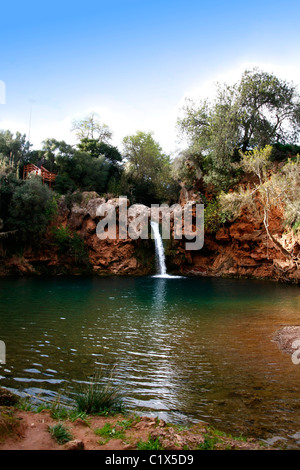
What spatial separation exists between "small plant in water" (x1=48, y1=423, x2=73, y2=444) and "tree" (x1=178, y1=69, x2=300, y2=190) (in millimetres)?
28153

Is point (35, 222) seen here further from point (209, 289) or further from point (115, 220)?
point (209, 289)

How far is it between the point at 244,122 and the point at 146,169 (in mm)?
17208

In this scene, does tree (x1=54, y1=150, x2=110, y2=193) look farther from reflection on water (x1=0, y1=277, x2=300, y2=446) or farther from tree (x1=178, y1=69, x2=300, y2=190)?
reflection on water (x1=0, y1=277, x2=300, y2=446)

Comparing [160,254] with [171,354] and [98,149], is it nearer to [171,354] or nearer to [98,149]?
[98,149]

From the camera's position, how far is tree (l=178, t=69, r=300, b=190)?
29750 millimetres

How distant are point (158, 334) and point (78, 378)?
13.5 feet

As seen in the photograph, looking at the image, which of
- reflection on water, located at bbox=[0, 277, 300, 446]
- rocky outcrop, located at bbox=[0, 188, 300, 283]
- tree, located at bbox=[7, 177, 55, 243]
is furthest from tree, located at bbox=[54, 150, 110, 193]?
reflection on water, located at bbox=[0, 277, 300, 446]

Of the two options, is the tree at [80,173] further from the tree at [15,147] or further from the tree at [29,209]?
the tree at [29,209]

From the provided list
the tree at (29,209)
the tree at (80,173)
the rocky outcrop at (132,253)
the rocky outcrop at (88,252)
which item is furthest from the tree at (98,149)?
the tree at (29,209)

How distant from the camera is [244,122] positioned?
30703 mm

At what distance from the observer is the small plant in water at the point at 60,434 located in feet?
12.4

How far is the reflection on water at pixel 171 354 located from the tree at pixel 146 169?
27.0 metres

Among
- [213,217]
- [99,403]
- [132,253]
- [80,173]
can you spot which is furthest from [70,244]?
[99,403]
